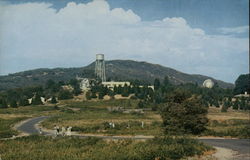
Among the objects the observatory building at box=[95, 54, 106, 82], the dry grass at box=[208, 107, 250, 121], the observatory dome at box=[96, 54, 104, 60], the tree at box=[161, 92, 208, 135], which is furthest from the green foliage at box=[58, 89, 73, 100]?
the tree at box=[161, 92, 208, 135]

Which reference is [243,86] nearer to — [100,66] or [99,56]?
[99,56]

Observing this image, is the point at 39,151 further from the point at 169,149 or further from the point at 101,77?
the point at 101,77

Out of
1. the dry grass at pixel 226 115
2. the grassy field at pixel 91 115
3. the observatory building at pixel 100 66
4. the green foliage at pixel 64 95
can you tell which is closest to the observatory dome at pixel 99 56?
the observatory building at pixel 100 66

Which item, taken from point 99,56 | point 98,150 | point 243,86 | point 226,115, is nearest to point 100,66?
point 99,56

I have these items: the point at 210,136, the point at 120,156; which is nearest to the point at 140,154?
the point at 120,156

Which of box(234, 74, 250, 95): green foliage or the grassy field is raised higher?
box(234, 74, 250, 95): green foliage

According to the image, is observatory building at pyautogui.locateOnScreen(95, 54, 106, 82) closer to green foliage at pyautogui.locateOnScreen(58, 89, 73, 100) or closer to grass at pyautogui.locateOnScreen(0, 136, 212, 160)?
green foliage at pyautogui.locateOnScreen(58, 89, 73, 100)

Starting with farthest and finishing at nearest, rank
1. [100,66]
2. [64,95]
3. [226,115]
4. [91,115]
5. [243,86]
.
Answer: [100,66]
[243,86]
[64,95]
[226,115]
[91,115]
